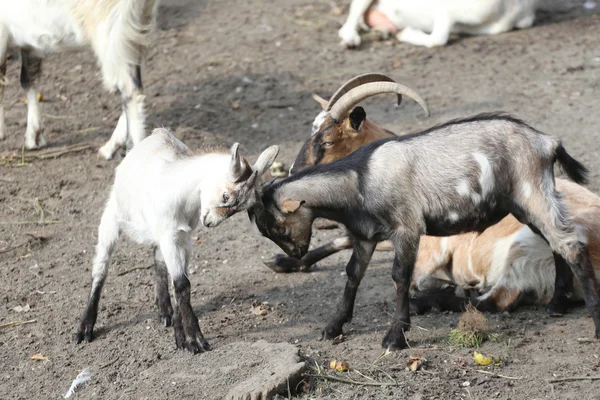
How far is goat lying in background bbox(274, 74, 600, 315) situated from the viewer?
5133 millimetres

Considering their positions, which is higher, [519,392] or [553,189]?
[553,189]

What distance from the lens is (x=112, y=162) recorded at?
7.36m

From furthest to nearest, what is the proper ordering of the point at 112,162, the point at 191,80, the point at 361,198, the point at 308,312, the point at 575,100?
the point at 191,80, the point at 575,100, the point at 112,162, the point at 308,312, the point at 361,198

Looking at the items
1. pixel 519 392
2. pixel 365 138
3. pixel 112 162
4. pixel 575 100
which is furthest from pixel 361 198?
pixel 575 100

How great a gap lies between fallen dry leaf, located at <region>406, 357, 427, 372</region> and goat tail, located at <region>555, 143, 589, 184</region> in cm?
126

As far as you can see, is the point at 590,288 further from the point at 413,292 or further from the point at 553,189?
the point at 413,292

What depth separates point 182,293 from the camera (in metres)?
4.55

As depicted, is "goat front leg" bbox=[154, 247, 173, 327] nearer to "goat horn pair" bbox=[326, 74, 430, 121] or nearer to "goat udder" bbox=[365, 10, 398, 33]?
"goat horn pair" bbox=[326, 74, 430, 121]

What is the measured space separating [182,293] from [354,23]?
5.85m

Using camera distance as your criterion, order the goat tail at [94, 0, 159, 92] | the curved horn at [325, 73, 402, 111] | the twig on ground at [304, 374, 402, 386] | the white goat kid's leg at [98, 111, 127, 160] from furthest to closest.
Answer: the white goat kid's leg at [98, 111, 127, 160], the goat tail at [94, 0, 159, 92], the curved horn at [325, 73, 402, 111], the twig on ground at [304, 374, 402, 386]

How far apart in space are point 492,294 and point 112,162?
350 centimetres

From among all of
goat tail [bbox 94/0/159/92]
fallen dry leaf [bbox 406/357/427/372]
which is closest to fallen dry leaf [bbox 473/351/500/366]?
fallen dry leaf [bbox 406/357/427/372]

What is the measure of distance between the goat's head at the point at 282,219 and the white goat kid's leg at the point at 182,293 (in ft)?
1.36

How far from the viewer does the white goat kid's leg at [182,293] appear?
453cm
